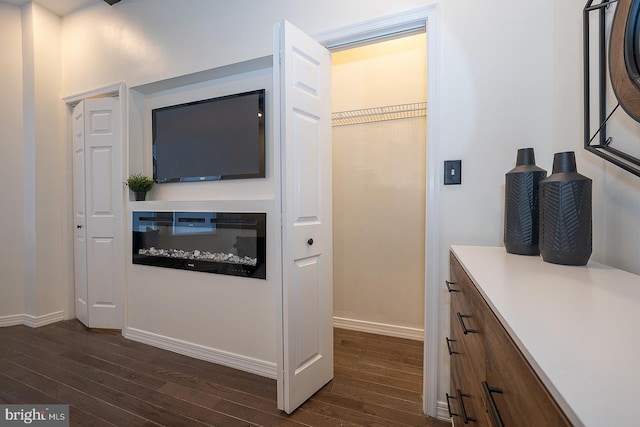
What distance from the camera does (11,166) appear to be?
2828 millimetres

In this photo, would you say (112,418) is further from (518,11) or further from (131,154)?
(518,11)

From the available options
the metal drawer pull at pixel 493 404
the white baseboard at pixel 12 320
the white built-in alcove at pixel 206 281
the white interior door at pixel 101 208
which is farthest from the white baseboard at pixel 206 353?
the metal drawer pull at pixel 493 404

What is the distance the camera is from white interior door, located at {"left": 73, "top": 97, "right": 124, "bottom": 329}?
8.66ft

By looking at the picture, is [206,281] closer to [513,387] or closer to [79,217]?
[79,217]

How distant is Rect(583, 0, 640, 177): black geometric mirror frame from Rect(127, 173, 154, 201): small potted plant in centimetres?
284

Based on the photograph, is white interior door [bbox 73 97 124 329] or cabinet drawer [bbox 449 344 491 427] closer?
cabinet drawer [bbox 449 344 491 427]

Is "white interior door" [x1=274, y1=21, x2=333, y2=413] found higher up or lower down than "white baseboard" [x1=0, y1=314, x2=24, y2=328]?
higher up

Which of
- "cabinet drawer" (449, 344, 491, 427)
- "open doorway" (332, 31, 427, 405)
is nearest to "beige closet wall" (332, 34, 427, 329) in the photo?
"open doorway" (332, 31, 427, 405)

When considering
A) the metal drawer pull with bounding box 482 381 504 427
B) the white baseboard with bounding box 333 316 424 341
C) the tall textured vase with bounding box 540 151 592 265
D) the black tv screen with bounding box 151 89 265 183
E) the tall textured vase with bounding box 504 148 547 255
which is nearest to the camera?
the metal drawer pull with bounding box 482 381 504 427

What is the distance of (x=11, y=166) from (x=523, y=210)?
4.23 metres

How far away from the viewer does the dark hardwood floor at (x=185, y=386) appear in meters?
1.56

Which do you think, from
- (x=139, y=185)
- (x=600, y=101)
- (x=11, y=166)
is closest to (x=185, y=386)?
(x=139, y=185)

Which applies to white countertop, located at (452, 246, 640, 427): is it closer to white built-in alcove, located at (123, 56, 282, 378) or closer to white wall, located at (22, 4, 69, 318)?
white built-in alcove, located at (123, 56, 282, 378)

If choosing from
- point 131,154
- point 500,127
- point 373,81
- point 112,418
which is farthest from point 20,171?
point 500,127
